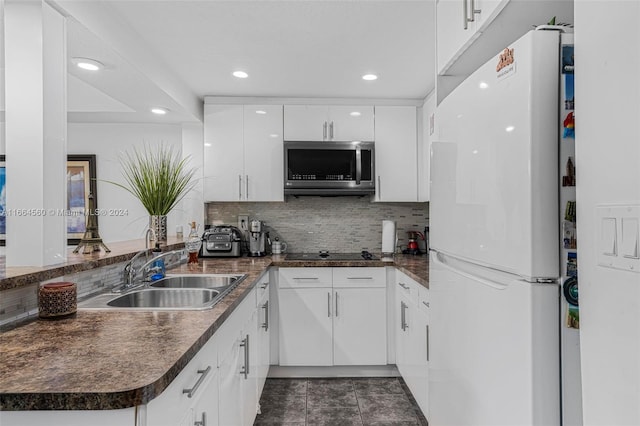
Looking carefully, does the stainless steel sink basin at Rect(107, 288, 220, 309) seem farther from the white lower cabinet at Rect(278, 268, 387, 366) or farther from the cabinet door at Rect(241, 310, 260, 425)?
the white lower cabinet at Rect(278, 268, 387, 366)

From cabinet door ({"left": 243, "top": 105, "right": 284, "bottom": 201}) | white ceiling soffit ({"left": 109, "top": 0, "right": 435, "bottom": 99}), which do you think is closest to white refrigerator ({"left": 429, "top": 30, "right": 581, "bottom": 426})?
white ceiling soffit ({"left": 109, "top": 0, "right": 435, "bottom": 99})

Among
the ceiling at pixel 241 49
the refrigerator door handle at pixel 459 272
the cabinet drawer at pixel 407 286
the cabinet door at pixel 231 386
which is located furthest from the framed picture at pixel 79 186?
the refrigerator door handle at pixel 459 272

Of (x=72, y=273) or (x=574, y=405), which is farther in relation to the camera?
(x=72, y=273)

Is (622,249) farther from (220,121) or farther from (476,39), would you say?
(220,121)

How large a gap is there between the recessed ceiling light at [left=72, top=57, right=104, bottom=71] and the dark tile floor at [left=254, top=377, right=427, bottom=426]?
7.43 ft

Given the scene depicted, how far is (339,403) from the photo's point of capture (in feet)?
8.63

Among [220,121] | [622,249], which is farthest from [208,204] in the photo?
[622,249]

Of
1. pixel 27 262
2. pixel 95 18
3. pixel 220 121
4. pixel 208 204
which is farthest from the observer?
pixel 208 204

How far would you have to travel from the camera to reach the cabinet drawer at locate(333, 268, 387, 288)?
10.00 ft

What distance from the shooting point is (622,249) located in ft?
2.32

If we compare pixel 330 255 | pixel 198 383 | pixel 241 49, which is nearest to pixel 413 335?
pixel 330 255

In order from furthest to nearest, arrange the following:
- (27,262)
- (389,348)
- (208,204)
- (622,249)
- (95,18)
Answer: (208,204) < (389,348) < (95,18) < (27,262) < (622,249)

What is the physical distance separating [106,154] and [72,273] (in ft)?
8.07

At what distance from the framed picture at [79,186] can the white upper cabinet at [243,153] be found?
121cm
